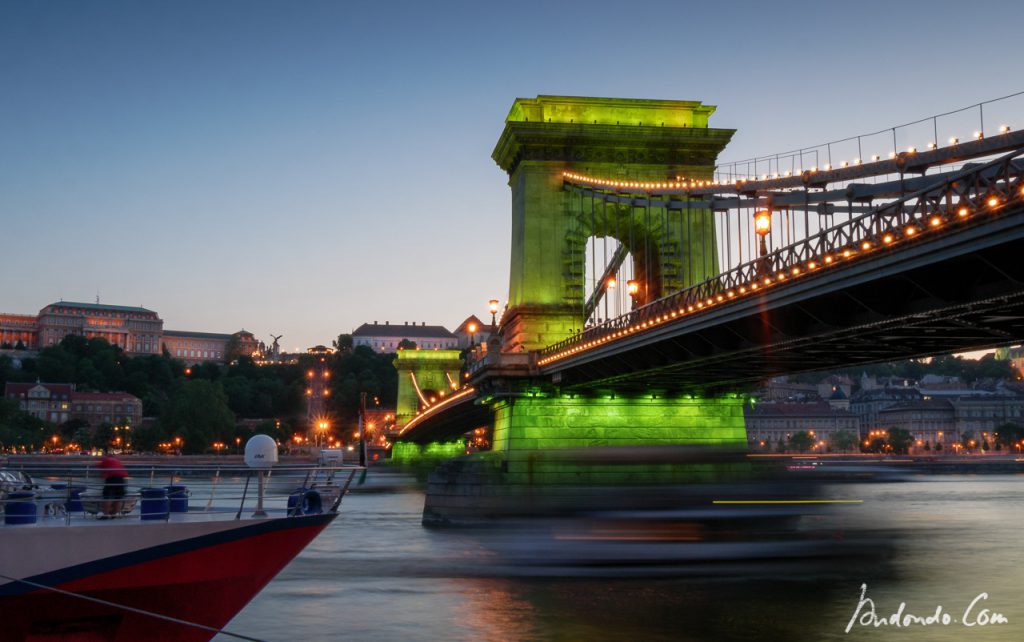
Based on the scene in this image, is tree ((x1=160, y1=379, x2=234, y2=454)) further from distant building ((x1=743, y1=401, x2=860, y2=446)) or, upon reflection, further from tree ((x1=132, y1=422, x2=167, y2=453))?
distant building ((x1=743, y1=401, x2=860, y2=446))

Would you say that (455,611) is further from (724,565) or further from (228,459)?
(228,459)

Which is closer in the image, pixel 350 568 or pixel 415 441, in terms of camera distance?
pixel 350 568

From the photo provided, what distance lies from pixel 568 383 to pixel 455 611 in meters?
24.0

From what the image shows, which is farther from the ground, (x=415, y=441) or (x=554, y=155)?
(x=554, y=155)

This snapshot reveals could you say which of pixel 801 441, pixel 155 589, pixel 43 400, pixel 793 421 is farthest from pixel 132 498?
pixel 43 400

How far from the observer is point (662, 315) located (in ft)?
115

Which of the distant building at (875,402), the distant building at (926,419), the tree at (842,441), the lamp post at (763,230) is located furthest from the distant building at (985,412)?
the lamp post at (763,230)

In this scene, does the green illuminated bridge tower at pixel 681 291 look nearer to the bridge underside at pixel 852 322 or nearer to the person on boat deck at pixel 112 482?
the bridge underside at pixel 852 322

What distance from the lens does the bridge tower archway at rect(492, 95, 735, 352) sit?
5188 cm

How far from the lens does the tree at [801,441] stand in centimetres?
16175

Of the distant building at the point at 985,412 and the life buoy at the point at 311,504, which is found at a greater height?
the distant building at the point at 985,412

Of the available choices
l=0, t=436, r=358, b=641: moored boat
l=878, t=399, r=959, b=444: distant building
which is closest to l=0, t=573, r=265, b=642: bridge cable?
l=0, t=436, r=358, b=641: moored boat

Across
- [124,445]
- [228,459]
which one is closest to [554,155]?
[228,459]

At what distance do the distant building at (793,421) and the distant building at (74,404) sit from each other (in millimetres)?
96292
